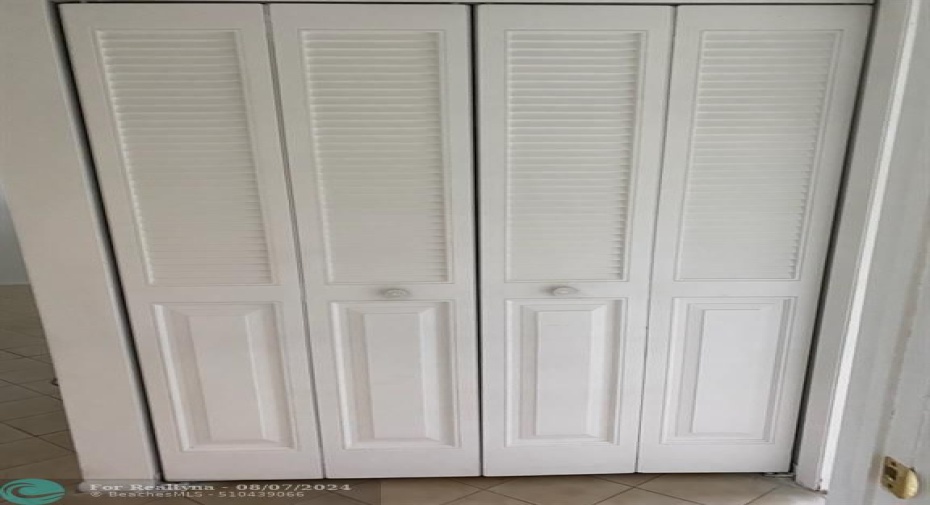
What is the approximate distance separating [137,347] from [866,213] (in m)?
2.28

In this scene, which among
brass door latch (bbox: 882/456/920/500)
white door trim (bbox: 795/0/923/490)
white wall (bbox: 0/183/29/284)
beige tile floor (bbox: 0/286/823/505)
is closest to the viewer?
brass door latch (bbox: 882/456/920/500)

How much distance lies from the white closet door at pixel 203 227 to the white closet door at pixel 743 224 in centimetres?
119

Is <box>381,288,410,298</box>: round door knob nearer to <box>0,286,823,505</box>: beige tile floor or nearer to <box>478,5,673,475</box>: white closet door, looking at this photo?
<box>478,5,673,475</box>: white closet door

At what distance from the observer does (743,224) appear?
1.65 m

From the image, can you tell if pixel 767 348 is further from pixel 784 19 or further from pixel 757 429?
pixel 784 19

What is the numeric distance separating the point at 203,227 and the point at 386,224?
1.83ft

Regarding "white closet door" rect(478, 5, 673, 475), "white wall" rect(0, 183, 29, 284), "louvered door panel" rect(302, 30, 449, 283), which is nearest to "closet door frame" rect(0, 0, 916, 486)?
"white closet door" rect(478, 5, 673, 475)

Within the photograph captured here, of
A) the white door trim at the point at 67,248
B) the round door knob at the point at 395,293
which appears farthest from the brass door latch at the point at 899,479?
the white door trim at the point at 67,248

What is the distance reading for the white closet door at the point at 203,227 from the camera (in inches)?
59.2

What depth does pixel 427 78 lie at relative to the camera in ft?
5.05

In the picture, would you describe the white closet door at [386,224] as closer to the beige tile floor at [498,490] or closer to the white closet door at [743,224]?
the beige tile floor at [498,490]
